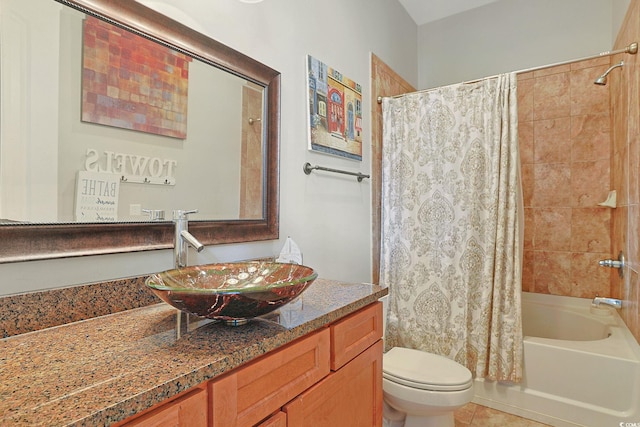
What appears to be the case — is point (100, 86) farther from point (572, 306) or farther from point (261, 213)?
point (572, 306)

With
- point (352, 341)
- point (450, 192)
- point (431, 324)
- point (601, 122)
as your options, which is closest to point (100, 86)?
point (352, 341)

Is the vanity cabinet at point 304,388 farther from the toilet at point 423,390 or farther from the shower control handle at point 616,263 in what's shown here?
the shower control handle at point 616,263

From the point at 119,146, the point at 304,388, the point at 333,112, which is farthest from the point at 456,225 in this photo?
the point at 119,146

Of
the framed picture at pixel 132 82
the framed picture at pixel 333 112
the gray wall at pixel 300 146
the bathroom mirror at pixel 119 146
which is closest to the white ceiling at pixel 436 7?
the gray wall at pixel 300 146

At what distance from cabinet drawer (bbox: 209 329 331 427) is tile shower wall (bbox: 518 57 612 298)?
2.42 metres

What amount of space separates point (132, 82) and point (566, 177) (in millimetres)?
2868

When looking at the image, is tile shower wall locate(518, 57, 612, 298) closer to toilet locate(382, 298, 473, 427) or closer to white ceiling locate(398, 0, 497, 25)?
white ceiling locate(398, 0, 497, 25)

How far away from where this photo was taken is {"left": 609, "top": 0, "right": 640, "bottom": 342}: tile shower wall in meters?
1.76

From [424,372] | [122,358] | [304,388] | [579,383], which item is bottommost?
[579,383]

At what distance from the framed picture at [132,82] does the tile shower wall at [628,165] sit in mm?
2112

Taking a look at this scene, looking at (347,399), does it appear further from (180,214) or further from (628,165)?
(628,165)

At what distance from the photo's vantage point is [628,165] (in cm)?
192

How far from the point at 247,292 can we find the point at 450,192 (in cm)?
175

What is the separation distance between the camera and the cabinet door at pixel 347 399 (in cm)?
87
